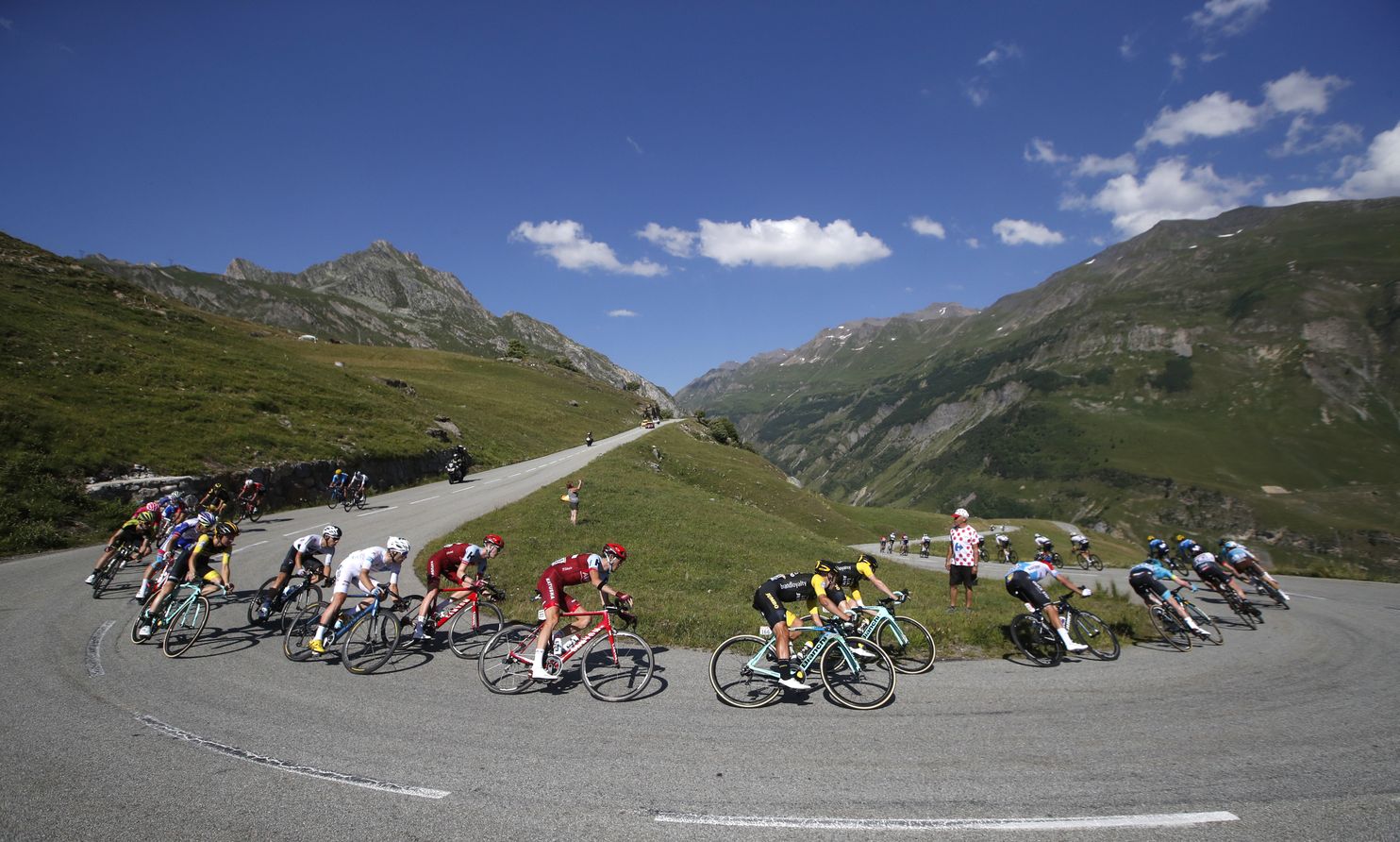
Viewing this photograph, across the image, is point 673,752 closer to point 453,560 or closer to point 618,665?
point 618,665

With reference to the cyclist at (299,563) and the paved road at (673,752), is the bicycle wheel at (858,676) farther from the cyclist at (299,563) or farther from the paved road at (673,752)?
the cyclist at (299,563)

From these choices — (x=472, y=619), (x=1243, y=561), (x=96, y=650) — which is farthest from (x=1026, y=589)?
(x=96, y=650)

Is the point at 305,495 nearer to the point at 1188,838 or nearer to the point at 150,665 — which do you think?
the point at 150,665

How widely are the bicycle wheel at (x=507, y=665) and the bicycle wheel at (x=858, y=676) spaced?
4.97m

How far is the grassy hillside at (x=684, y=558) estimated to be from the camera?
1227cm

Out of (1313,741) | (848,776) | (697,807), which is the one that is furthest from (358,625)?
(1313,741)

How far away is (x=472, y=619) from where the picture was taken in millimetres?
12438

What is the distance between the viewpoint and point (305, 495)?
2856cm

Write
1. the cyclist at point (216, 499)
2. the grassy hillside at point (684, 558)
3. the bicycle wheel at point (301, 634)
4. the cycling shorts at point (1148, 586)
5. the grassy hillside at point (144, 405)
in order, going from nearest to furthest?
the bicycle wheel at point (301, 634) < the grassy hillside at point (684, 558) < the cycling shorts at point (1148, 586) < the cyclist at point (216, 499) < the grassy hillside at point (144, 405)

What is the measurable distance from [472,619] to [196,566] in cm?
559

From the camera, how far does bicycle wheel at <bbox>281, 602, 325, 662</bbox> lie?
10.6 m

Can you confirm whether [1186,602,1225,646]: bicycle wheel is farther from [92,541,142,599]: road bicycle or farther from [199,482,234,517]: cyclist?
[92,541,142,599]: road bicycle

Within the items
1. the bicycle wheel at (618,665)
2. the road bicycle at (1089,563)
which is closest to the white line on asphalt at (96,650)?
the bicycle wheel at (618,665)

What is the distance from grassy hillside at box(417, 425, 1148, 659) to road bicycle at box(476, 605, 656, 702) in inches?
81.6
